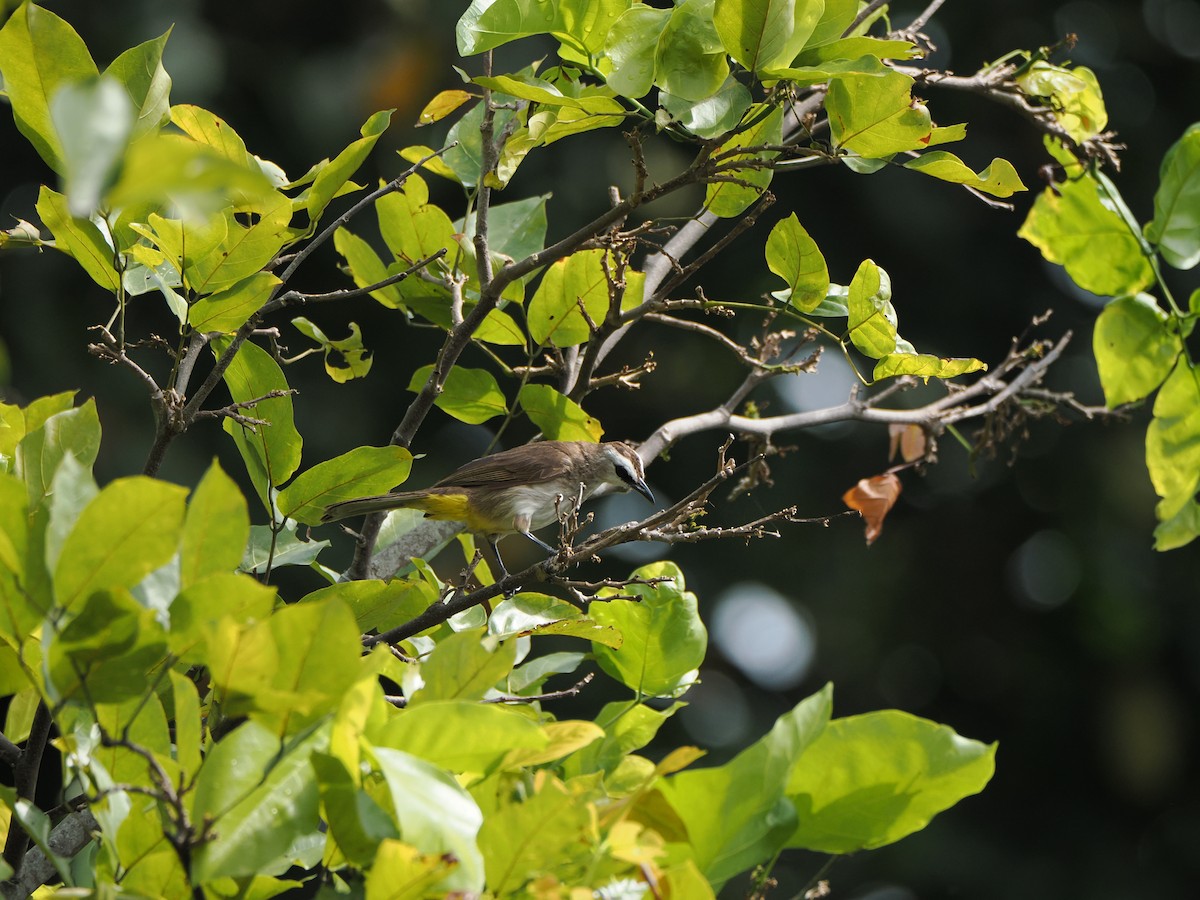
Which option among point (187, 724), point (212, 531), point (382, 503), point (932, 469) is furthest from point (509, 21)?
point (932, 469)

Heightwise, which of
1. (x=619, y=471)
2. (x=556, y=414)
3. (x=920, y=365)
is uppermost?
(x=920, y=365)

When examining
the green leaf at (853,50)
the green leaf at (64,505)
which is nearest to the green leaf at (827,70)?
the green leaf at (853,50)

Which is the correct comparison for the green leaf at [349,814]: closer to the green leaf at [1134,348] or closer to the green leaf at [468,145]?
the green leaf at [468,145]

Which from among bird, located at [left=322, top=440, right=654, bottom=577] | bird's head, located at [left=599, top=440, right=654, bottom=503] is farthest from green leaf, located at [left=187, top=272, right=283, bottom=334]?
bird's head, located at [left=599, top=440, right=654, bottom=503]

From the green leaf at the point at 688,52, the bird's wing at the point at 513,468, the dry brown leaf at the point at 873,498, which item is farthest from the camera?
the bird's wing at the point at 513,468

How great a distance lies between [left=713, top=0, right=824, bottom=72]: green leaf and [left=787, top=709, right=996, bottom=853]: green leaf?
64 cm

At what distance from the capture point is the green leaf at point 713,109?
128cm

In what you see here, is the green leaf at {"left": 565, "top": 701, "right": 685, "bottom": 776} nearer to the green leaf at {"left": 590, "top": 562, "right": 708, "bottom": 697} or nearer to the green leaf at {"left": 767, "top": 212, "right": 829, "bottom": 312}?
the green leaf at {"left": 590, "top": 562, "right": 708, "bottom": 697}

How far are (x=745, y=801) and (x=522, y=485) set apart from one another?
2250 millimetres

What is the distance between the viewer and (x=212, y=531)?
87 centimetres

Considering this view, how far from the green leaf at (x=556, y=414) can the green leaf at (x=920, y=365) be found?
1.55 feet

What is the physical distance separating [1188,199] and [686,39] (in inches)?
35.2

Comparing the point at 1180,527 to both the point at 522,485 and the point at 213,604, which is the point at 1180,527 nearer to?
the point at 213,604

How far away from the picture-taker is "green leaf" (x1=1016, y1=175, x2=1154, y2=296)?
72.9 inches
